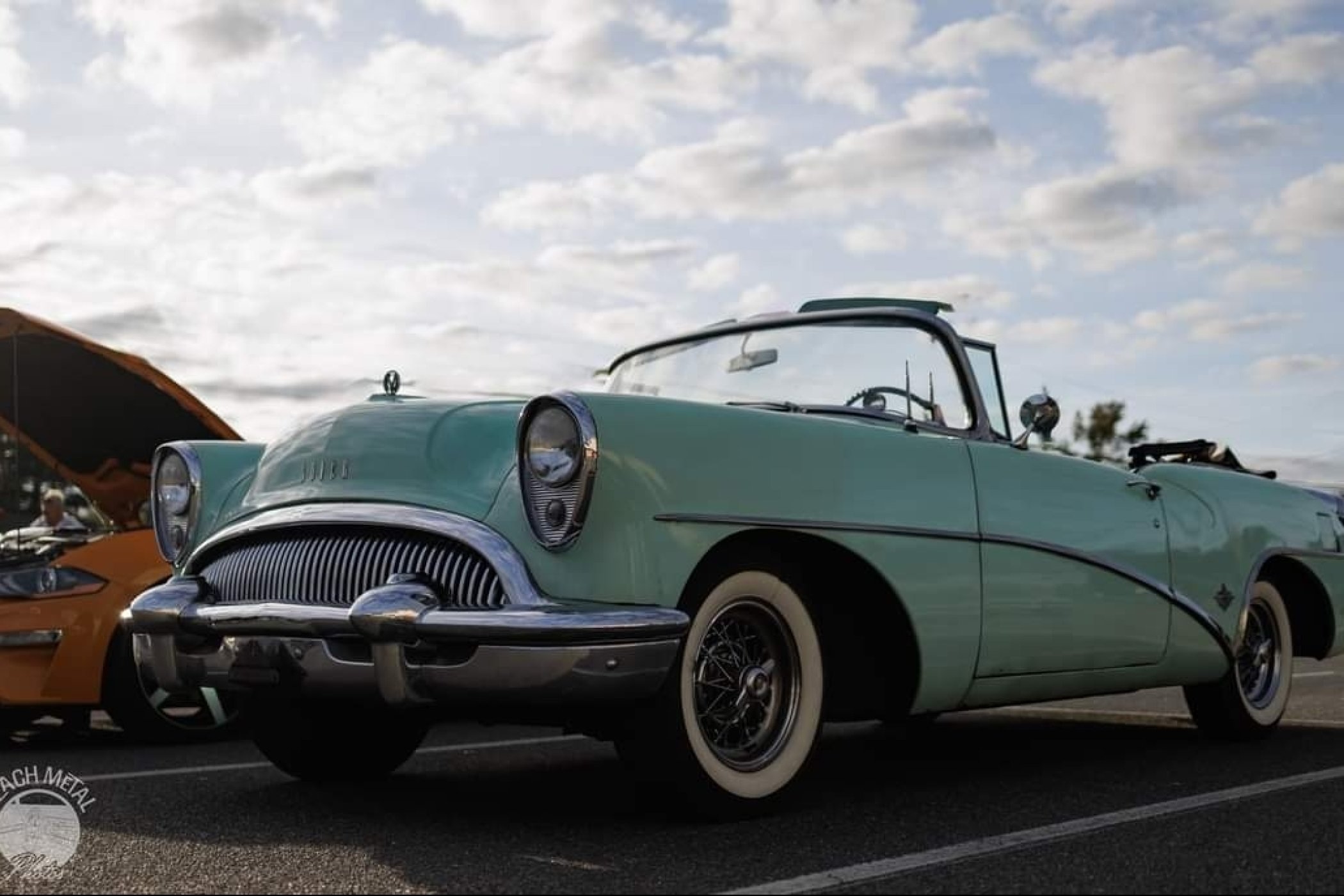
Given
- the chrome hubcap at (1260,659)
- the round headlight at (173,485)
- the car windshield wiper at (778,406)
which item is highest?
the car windshield wiper at (778,406)

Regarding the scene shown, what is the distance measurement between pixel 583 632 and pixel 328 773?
156 cm

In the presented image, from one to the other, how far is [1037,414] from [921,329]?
491 mm

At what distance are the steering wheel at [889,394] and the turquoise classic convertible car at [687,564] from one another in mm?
11

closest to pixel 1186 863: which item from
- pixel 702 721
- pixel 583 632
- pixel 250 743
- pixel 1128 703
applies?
pixel 702 721

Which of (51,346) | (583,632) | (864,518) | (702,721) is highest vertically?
(51,346)

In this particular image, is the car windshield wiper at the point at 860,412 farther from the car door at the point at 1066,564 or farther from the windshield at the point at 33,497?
the windshield at the point at 33,497

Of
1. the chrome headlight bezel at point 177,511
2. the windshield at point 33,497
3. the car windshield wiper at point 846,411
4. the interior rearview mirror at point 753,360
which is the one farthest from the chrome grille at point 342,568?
the windshield at point 33,497

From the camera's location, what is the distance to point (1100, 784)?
15.5ft

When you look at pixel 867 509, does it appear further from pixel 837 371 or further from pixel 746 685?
pixel 837 371

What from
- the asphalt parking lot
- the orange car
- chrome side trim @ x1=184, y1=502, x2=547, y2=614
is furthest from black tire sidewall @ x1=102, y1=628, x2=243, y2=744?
chrome side trim @ x1=184, y1=502, x2=547, y2=614

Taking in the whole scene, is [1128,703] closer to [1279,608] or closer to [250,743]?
[1279,608]

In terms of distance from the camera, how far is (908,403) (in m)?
5.10

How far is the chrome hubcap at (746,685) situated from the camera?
3971 mm

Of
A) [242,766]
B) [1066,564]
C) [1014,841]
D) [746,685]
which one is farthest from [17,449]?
[1014,841]
